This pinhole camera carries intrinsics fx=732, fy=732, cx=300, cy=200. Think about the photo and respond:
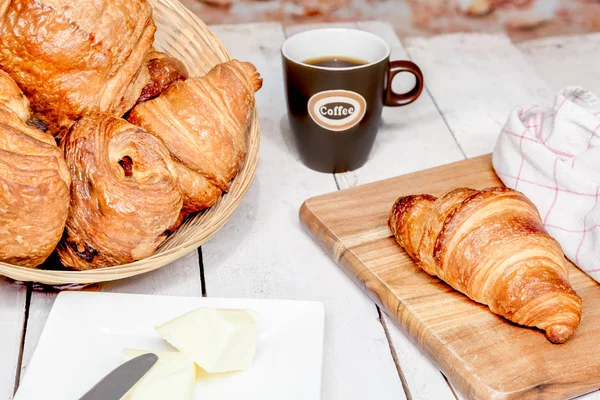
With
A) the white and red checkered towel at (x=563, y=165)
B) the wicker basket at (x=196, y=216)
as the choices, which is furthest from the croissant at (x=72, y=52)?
the white and red checkered towel at (x=563, y=165)

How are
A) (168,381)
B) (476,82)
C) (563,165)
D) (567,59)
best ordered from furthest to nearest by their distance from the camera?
1. (567,59)
2. (476,82)
3. (563,165)
4. (168,381)

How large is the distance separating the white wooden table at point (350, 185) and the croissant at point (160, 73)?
27 centimetres

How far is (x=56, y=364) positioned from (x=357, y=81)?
0.69m

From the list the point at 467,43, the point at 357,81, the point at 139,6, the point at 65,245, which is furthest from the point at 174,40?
the point at 467,43

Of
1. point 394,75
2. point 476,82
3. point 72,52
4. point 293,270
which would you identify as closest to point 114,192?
point 72,52

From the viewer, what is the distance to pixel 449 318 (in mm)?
1015

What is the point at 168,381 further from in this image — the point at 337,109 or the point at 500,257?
the point at 337,109

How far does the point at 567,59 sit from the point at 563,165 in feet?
2.84

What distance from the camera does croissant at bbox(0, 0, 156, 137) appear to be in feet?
3.43

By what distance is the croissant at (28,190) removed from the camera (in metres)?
0.92

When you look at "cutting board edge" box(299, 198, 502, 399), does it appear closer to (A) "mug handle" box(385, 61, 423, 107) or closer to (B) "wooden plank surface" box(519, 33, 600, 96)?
(A) "mug handle" box(385, 61, 423, 107)

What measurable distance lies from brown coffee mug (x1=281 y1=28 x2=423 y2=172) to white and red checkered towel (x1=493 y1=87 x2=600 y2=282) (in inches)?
9.4

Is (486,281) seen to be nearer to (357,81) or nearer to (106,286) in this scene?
(357,81)

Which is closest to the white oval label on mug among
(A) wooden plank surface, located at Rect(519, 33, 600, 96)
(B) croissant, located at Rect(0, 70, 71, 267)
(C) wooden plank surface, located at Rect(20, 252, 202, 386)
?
(C) wooden plank surface, located at Rect(20, 252, 202, 386)
